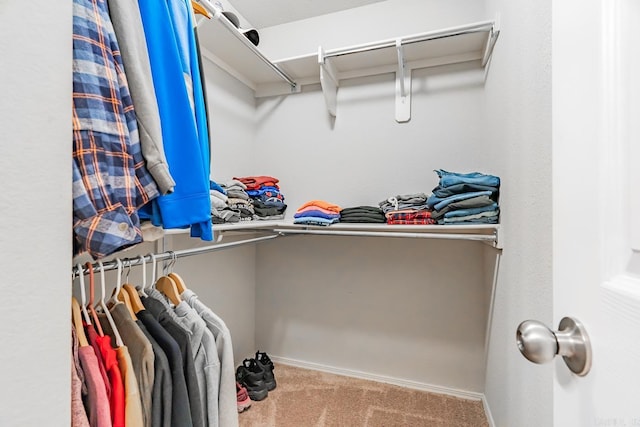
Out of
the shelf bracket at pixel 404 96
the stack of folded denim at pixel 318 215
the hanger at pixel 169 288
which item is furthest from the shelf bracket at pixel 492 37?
the hanger at pixel 169 288

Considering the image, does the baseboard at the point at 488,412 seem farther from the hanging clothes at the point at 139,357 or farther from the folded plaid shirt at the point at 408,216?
the hanging clothes at the point at 139,357

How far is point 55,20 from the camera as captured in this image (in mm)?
394

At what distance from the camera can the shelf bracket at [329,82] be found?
165cm

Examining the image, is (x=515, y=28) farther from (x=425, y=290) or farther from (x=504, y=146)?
(x=425, y=290)

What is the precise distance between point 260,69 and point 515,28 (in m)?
1.38

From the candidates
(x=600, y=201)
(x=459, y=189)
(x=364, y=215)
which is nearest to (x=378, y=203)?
(x=364, y=215)

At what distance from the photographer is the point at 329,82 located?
5.97 feet

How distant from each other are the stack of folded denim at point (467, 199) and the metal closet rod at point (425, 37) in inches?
26.1

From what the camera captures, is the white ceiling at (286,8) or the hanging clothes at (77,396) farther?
the white ceiling at (286,8)

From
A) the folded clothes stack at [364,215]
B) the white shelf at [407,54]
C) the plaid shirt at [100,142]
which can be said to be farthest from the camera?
the folded clothes stack at [364,215]

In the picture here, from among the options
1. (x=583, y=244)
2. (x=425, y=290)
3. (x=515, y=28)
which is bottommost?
(x=425, y=290)

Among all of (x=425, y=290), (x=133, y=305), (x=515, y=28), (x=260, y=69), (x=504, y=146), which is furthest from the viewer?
(x=260, y=69)

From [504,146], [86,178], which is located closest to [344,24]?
[504,146]

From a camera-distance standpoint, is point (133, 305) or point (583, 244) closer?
point (583, 244)
